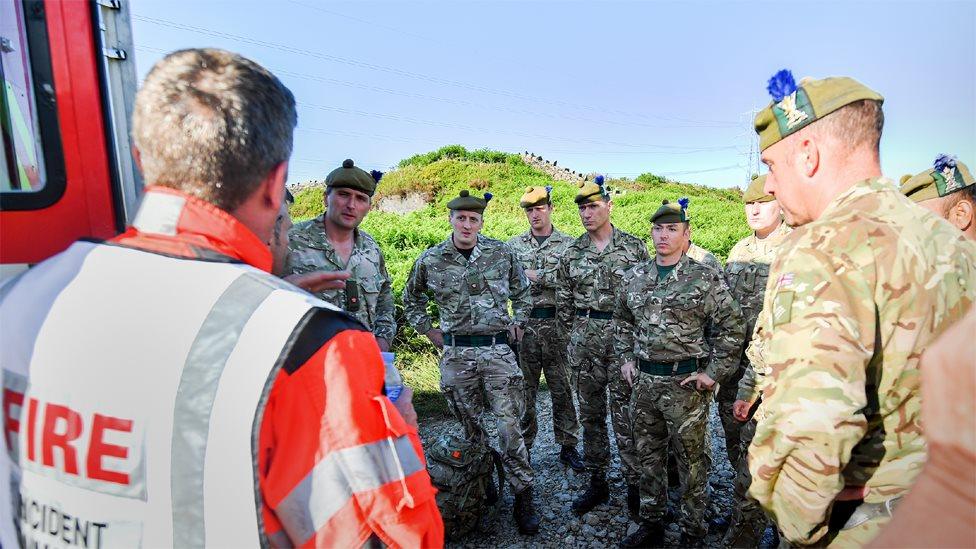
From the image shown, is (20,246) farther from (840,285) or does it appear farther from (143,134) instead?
(840,285)

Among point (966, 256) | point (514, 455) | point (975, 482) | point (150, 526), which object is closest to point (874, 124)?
point (966, 256)

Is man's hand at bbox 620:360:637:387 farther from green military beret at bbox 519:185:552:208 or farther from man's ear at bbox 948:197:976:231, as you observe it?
green military beret at bbox 519:185:552:208

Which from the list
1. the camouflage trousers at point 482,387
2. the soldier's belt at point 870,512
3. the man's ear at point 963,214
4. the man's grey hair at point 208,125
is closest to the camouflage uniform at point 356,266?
the camouflage trousers at point 482,387

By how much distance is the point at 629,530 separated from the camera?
149 inches

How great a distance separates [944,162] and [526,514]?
387 centimetres

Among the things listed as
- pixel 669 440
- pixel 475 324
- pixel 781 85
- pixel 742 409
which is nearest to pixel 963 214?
pixel 742 409

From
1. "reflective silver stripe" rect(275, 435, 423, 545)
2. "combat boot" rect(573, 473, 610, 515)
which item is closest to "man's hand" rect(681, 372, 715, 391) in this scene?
"combat boot" rect(573, 473, 610, 515)

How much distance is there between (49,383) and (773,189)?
213cm

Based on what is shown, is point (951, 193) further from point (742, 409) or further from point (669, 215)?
point (742, 409)

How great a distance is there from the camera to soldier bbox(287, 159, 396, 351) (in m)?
3.69

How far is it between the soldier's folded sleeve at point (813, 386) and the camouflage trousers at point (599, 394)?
2616 mm

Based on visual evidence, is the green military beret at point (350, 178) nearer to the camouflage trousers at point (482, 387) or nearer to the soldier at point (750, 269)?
the camouflage trousers at point (482, 387)

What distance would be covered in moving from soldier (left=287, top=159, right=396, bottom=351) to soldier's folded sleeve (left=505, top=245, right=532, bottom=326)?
130cm

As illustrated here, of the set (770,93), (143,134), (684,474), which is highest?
(770,93)
